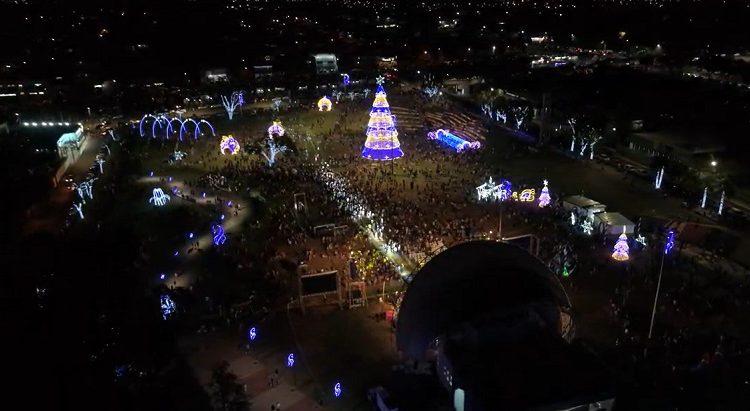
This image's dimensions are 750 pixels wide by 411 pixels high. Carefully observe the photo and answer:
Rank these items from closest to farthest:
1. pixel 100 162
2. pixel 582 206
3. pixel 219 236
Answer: pixel 219 236 < pixel 582 206 < pixel 100 162

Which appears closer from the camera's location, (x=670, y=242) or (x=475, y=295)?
(x=475, y=295)

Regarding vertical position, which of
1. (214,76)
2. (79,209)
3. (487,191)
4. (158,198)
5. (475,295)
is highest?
(475,295)

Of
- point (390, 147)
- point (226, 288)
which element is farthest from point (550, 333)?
point (390, 147)

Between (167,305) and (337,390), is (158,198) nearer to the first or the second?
(167,305)

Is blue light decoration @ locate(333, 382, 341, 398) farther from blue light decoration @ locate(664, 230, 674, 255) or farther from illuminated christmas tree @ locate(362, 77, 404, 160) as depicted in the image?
illuminated christmas tree @ locate(362, 77, 404, 160)

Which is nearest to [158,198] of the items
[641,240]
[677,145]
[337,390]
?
[337,390]

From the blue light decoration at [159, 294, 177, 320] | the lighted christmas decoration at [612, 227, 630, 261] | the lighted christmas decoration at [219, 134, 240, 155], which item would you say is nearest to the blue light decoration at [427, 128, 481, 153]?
the lighted christmas decoration at [219, 134, 240, 155]

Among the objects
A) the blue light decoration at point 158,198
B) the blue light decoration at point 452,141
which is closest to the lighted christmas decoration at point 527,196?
the blue light decoration at point 452,141
